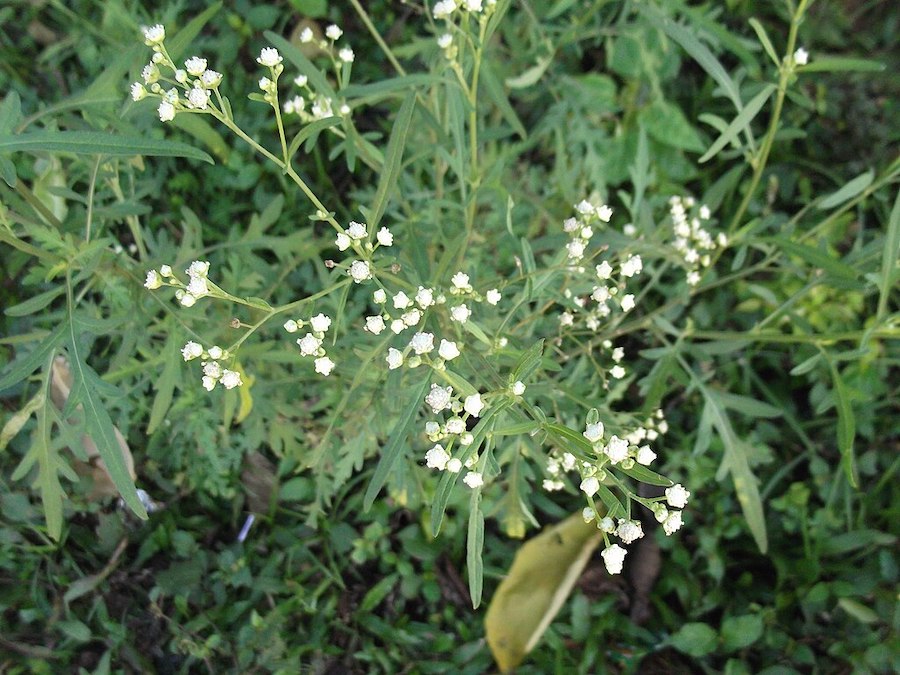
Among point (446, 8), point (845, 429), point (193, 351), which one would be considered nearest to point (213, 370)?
point (193, 351)

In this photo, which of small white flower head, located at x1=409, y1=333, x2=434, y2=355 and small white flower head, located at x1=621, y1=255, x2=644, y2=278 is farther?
small white flower head, located at x1=621, y1=255, x2=644, y2=278

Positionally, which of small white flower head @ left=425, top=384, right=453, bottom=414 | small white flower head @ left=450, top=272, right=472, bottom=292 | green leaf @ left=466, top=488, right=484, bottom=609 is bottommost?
green leaf @ left=466, top=488, right=484, bottom=609

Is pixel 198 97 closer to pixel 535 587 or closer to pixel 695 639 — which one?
pixel 535 587

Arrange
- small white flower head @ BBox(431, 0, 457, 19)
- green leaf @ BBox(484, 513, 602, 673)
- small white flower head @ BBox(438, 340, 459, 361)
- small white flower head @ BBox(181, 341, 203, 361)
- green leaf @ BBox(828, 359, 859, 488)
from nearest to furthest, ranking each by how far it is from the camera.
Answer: small white flower head @ BBox(438, 340, 459, 361)
small white flower head @ BBox(181, 341, 203, 361)
small white flower head @ BBox(431, 0, 457, 19)
green leaf @ BBox(828, 359, 859, 488)
green leaf @ BBox(484, 513, 602, 673)

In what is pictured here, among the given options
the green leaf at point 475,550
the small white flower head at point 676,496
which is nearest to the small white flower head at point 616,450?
the small white flower head at point 676,496

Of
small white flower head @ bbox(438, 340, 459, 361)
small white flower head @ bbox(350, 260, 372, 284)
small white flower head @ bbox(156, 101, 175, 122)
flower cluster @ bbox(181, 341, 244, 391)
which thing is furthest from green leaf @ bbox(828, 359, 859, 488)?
small white flower head @ bbox(156, 101, 175, 122)

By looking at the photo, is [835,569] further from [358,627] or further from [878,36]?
[878,36]

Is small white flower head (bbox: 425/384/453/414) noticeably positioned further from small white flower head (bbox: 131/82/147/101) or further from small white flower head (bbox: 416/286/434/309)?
small white flower head (bbox: 131/82/147/101)
